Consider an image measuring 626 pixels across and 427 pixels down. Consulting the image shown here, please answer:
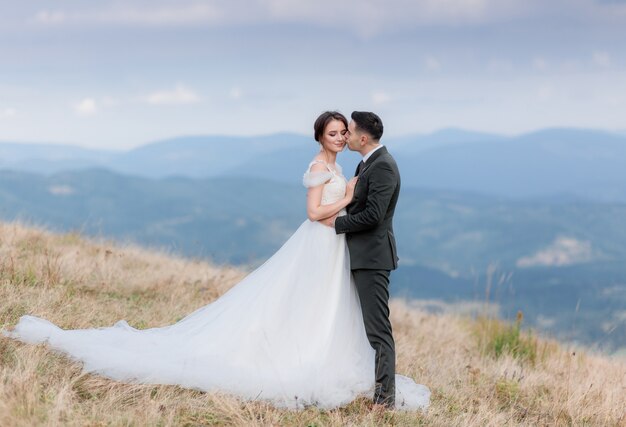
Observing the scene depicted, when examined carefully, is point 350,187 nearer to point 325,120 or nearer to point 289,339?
point 325,120

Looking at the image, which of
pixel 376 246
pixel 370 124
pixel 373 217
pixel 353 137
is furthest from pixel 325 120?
pixel 376 246

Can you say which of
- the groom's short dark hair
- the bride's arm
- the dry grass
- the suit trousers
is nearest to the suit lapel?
the groom's short dark hair

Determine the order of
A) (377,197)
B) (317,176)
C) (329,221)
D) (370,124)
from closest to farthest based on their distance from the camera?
(377,197), (370,124), (317,176), (329,221)

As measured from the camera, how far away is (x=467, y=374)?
26.6ft

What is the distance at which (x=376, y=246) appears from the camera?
571 centimetres

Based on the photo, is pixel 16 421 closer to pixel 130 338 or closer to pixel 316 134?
pixel 130 338

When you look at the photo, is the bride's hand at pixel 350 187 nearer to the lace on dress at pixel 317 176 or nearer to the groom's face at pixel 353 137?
the lace on dress at pixel 317 176

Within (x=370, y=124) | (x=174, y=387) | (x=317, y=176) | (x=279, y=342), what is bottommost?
(x=174, y=387)

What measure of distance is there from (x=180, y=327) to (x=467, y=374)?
11.8ft

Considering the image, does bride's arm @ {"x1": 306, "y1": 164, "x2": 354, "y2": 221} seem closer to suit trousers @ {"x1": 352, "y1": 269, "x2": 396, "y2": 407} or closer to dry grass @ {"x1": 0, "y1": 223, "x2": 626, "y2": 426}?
suit trousers @ {"x1": 352, "y1": 269, "x2": 396, "y2": 407}

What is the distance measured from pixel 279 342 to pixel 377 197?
5.02 ft

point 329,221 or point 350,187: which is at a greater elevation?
point 350,187

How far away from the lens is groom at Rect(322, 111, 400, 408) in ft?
18.2

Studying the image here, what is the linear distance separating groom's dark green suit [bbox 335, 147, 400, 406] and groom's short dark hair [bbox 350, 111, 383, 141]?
0.43 feet
